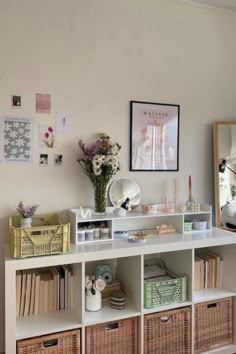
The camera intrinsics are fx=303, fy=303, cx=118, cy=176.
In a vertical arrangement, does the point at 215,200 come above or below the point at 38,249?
above

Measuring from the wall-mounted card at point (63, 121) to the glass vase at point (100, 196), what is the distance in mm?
435

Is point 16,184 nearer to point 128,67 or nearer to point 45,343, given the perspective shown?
point 45,343

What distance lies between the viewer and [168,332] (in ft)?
6.48

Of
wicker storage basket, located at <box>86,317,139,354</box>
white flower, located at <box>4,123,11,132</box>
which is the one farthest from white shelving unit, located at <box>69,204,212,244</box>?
white flower, located at <box>4,123,11,132</box>

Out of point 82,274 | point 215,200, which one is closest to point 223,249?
point 215,200

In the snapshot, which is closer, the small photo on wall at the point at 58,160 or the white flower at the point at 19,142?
the white flower at the point at 19,142

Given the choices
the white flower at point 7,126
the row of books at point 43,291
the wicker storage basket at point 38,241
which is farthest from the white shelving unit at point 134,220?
the white flower at point 7,126

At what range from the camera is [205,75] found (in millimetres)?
2514

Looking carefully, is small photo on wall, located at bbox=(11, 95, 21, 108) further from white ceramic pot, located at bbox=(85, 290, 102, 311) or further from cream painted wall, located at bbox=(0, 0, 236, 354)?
white ceramic pot, located at bbox=(85, 290, 102, 311)

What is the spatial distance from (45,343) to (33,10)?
6.83ft

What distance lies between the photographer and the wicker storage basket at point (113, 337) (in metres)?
1.81

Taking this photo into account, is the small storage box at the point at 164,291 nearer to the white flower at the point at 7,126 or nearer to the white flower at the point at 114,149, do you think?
the white flower at the point at 114,149

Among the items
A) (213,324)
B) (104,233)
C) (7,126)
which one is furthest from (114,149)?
(213,324)

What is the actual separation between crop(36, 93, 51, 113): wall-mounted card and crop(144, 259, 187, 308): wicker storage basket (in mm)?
1336
